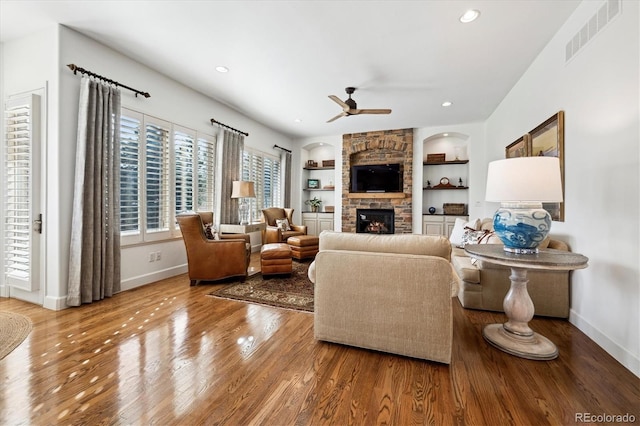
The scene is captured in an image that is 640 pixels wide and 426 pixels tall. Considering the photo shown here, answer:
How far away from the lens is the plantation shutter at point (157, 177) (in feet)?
11.9

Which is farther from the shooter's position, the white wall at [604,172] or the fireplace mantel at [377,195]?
the fireplace mantel at [377,195]

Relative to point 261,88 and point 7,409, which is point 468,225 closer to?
point 261,88

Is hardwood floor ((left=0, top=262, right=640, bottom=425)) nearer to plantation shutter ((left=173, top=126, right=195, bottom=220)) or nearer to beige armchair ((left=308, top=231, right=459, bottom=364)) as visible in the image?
beige armchair ((left=308, top=231, right=459, bottom=364))

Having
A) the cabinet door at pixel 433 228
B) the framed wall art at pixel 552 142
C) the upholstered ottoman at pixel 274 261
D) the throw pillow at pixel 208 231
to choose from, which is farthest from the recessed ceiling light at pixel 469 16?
the cabinet door at pixel 433 228

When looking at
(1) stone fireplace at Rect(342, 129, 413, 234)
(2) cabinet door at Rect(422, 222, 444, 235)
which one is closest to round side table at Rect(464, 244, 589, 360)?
(2) cabinet door at Rect(422, 222, 444, 235)

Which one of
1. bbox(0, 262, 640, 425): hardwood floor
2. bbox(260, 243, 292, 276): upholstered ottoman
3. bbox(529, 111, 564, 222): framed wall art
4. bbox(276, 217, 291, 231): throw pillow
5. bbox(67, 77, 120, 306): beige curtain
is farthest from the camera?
bbox(276, 217, 291, 231): throw pillow

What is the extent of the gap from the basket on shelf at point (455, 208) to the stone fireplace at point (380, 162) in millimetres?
798

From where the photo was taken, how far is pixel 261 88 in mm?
4211

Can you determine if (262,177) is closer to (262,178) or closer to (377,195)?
(262,178)

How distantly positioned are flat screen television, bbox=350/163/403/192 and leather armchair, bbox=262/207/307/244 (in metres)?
1.91

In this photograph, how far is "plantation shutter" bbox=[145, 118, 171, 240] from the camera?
3.64 m

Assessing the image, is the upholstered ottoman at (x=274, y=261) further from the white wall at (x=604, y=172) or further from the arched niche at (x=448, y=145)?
the arched niche at (x=448, y=145)

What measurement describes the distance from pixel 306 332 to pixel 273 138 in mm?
5272

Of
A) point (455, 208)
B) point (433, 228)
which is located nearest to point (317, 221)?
point (433, 228)
